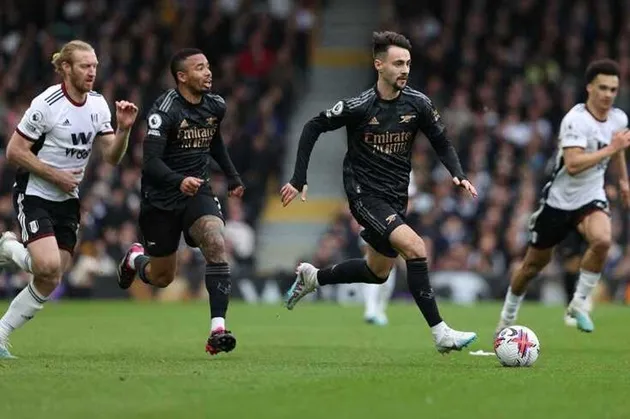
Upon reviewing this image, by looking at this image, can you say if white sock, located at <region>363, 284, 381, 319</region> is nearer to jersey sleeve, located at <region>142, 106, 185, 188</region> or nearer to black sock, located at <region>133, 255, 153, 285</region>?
black sock, located at <region>133, 255, 153, 285</region>

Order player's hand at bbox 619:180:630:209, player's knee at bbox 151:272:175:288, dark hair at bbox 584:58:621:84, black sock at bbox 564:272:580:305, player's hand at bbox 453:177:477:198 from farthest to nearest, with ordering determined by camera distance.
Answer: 1. black sock at bbox 564:272:580:305
2. player's hand at bbox 619:180:630:209
3. dark hair at bbox 584:58:621:84
4. player's knee at bbox 151:272:175:288
5. player's hand at bbox 453:177:477:198

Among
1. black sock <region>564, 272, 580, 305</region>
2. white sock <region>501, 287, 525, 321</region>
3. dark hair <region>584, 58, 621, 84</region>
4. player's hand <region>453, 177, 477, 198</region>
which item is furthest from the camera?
black sock <region>564, 272, 580, 305</region>

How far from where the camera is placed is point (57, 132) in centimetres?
1275

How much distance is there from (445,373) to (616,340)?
4.91 m

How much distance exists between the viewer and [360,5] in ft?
110

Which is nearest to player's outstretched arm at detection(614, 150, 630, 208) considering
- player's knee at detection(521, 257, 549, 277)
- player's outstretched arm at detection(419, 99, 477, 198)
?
player's knee at detection(521, 257, 549, 277)

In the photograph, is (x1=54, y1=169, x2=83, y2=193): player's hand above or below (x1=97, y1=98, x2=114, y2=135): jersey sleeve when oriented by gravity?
below

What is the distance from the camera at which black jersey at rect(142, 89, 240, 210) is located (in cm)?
1288

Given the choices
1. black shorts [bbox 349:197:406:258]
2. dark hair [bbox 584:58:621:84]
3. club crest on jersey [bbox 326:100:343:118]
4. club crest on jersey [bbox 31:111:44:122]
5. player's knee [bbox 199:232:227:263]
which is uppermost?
dark hair [bbox 584:58:621:84]

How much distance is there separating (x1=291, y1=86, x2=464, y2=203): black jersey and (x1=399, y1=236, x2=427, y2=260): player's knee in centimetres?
67

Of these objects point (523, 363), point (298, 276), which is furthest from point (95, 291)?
point (523, 363)

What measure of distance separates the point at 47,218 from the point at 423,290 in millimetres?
3379

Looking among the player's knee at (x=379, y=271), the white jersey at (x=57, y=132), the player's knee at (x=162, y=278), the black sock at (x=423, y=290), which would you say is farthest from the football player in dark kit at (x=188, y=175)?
the black sock at (x=423, y=290)

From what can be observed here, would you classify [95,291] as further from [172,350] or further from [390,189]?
[390,189]
